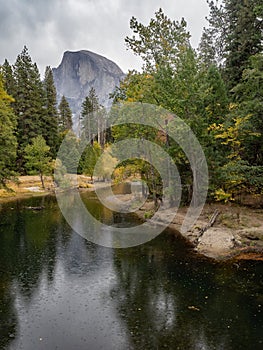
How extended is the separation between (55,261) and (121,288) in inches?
192

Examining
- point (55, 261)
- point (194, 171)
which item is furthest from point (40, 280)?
point (194, 171)

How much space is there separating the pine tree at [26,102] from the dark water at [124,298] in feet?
118

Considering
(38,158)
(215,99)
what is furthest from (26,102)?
(215,99)

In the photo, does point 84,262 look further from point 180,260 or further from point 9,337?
point 9,337

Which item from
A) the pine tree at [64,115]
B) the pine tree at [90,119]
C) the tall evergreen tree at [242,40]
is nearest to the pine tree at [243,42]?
the tall evergreen tree at [242,40]

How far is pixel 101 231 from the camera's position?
79.2 ft

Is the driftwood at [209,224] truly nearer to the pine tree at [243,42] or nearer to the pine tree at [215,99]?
the pine tree at [215,99]

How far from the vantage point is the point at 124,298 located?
12.9 metres

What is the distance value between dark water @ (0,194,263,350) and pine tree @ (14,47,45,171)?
1421 inches

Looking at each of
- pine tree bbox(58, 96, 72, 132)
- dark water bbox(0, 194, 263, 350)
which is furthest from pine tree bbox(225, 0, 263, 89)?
pine tree bbox(58, 96, 72, 132)

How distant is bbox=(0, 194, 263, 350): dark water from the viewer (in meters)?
9.88

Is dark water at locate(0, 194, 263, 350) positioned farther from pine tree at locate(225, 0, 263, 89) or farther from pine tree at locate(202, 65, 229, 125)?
pine tree at locate(225, 0, 263, 89)

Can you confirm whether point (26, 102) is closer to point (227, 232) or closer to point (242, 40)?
point (242, 40)

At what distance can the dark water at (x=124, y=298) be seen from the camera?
988 centimetres
